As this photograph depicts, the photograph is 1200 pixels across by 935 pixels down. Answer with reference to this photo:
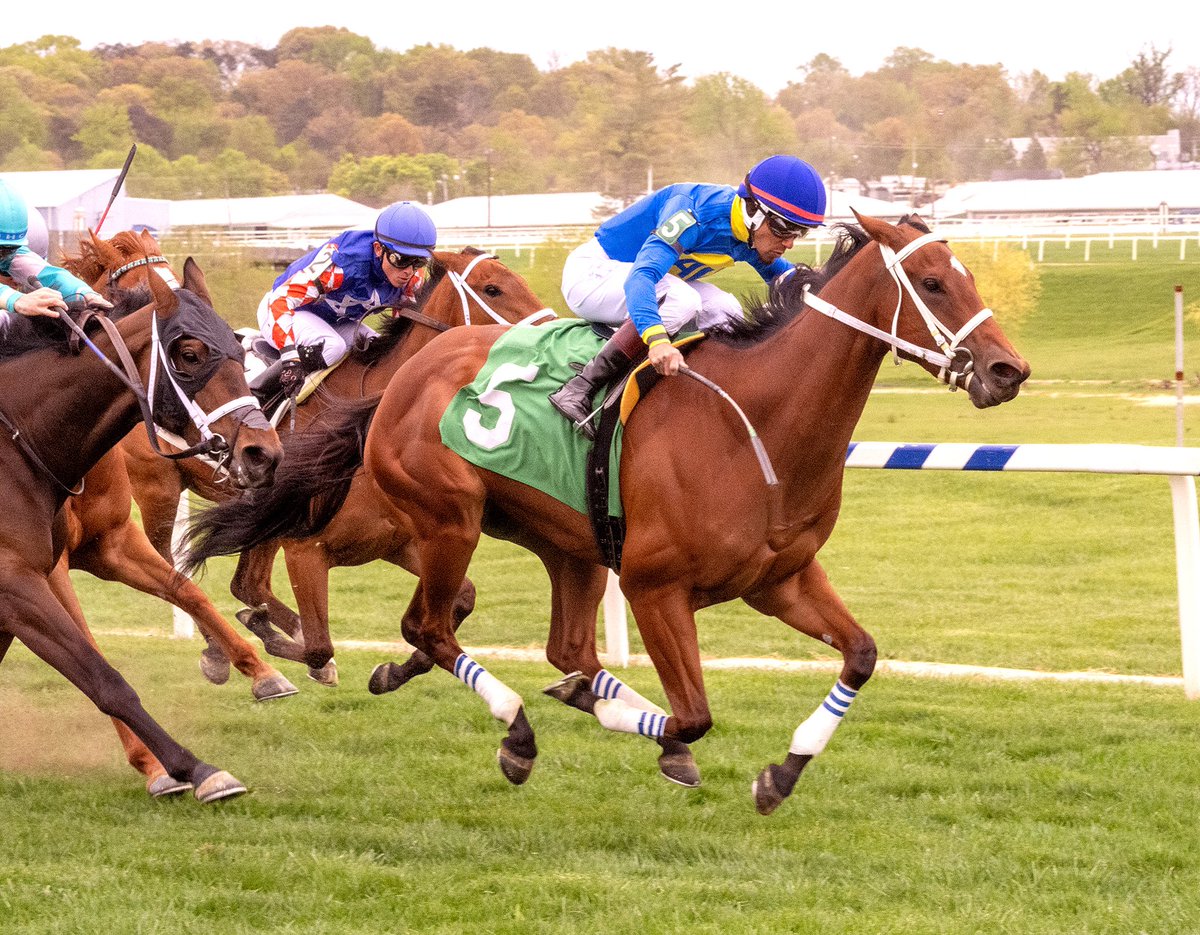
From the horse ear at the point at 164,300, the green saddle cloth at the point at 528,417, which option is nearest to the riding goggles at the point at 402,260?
the green saddle cloth at the point at 528,417

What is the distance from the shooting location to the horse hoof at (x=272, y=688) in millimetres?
5621

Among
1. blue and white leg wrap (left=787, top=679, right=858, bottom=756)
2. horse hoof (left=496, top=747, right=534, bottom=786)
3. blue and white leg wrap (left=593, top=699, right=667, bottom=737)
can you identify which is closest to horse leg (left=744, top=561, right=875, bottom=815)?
blue and white leg wrap (left=787, top=679, right=858, bottom=756)

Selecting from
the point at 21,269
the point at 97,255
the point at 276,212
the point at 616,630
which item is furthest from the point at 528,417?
the point at 276,212

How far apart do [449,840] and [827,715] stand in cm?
114

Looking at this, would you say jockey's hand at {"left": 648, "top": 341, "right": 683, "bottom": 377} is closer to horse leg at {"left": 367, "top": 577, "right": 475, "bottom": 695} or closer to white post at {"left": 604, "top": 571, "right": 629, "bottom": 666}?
horse leg at {"left": 367, "top": 577, "right": 475, "bottom": 695}

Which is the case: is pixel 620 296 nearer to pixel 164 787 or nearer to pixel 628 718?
pixel 628 718

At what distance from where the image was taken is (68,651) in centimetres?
436

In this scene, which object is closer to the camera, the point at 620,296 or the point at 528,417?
the point at 528,417

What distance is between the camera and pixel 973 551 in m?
11.1

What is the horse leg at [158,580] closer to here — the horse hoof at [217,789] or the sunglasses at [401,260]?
the horse hoof at [217,789]

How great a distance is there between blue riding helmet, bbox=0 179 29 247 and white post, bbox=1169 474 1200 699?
4.22m

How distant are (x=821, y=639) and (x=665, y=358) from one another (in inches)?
38.2

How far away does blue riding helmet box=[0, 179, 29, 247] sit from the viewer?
193 inches

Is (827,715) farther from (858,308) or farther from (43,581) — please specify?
(43,581)
